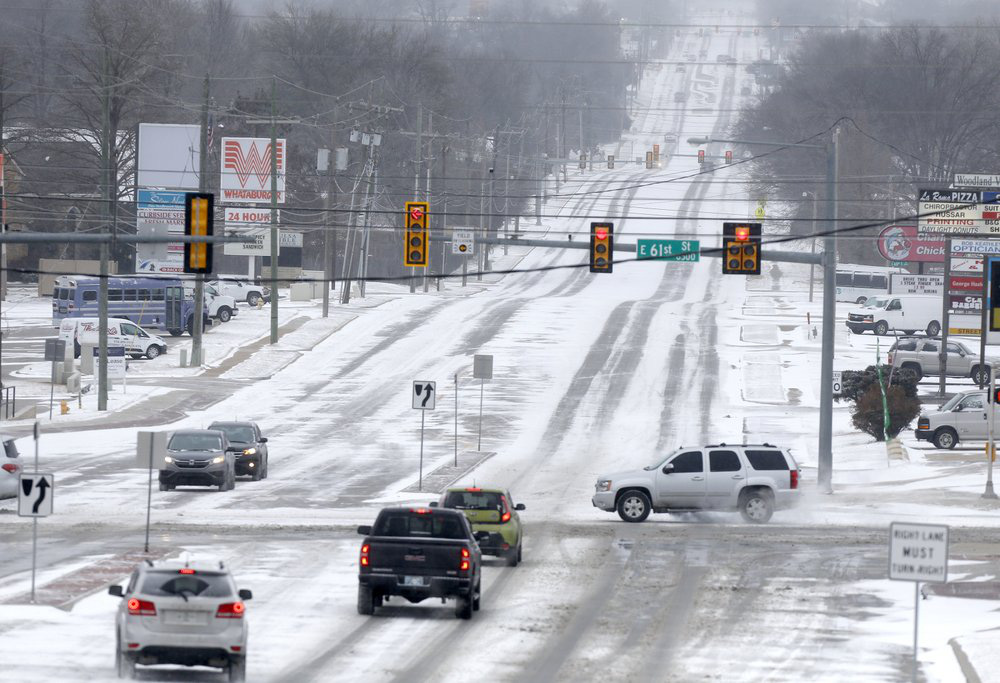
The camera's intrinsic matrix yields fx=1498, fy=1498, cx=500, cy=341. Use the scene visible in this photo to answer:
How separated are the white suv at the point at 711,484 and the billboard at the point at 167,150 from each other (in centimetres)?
4980

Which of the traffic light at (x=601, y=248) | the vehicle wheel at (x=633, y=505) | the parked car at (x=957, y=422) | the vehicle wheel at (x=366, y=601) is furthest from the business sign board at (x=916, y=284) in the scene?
the vehicle wheel at (x=366, y=601)

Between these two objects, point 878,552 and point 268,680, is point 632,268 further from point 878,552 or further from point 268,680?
point 268,680

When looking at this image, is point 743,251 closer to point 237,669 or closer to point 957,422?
point 957,422

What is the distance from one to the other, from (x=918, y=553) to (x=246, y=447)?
25.7 meters

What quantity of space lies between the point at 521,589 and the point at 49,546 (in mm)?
9034

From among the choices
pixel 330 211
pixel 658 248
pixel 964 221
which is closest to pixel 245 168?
pixel 330 211

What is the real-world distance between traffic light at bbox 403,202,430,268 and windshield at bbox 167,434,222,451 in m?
6.33

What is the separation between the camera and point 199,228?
2433cm

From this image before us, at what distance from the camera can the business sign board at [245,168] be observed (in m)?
72.8

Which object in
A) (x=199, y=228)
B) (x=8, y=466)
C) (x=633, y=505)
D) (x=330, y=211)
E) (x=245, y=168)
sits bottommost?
(x=633, y=505)

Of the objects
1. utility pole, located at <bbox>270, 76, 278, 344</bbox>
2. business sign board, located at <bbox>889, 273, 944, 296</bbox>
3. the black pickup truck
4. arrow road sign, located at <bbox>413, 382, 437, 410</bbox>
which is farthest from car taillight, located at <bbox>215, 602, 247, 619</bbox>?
business sign board, located at <bbox>889, 273, 944, 296</bbox>

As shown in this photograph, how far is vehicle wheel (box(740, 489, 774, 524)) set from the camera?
105 feet

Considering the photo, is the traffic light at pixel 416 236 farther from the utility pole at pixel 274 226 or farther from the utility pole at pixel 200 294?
the utility pole at pixel 274 226

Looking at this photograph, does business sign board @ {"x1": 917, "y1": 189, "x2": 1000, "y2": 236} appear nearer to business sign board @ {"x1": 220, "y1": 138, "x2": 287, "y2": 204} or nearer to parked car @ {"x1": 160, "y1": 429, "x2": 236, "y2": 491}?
parked car @ {"x1": 160, "y1": 429, "x2": 236, "y2": 491}
